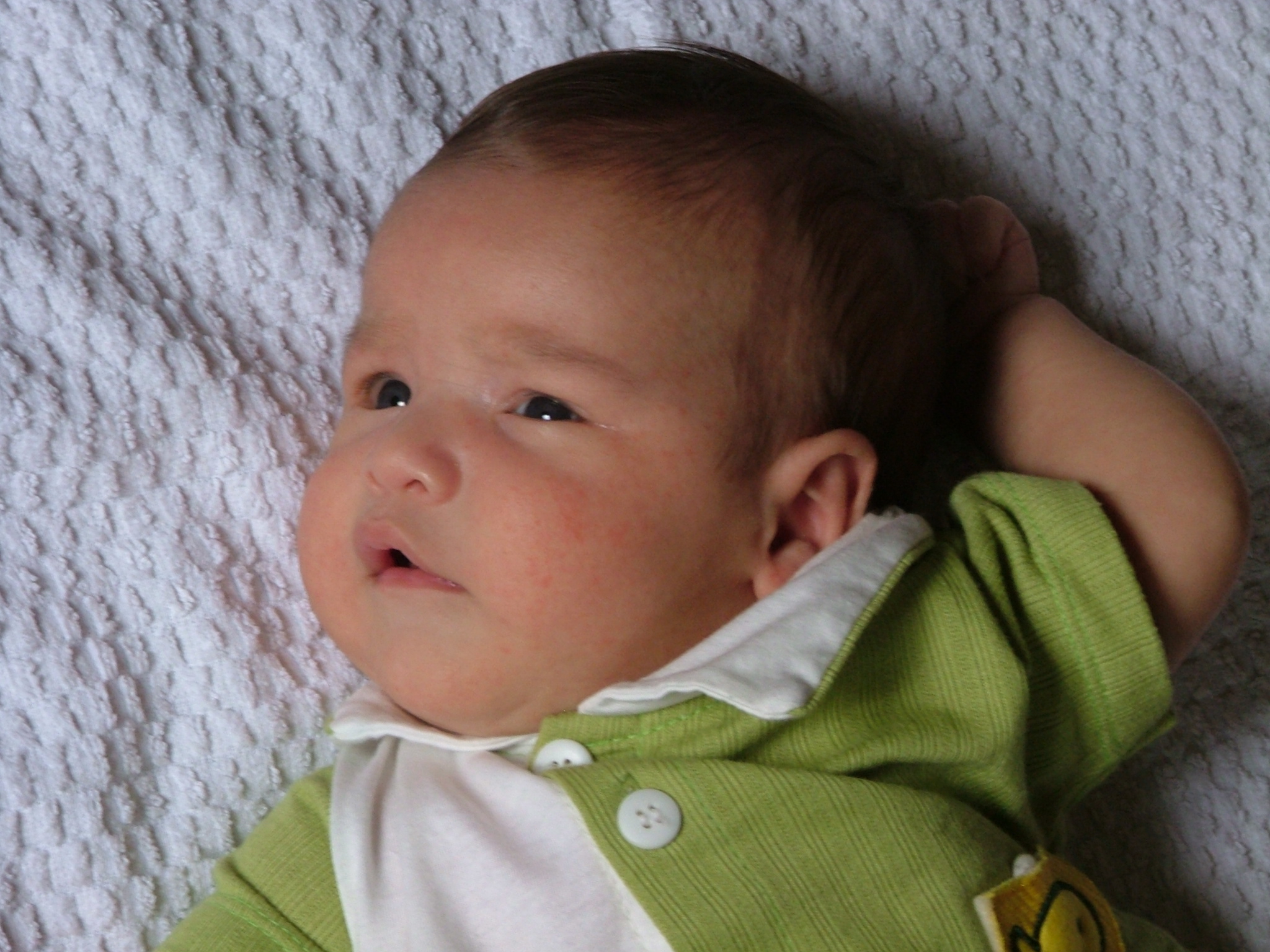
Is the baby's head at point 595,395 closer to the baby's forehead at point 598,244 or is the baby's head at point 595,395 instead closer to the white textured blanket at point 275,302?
the baby's forehead at point 598,244

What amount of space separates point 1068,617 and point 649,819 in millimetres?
407

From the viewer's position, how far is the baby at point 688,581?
111 cm

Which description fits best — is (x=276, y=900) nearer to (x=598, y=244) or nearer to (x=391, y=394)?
(x=391, y=394)

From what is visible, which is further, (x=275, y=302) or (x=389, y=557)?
(x=275, y=302)

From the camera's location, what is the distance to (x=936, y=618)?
1.22 metres

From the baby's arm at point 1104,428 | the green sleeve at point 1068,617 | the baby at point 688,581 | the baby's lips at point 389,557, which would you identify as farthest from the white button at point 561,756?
the baby's arm at point 1104,428

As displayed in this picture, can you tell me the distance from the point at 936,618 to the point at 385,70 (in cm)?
79

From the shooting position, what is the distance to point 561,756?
1149mm

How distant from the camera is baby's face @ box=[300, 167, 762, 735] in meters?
1.13

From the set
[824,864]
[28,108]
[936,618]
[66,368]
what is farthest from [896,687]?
[28,108]

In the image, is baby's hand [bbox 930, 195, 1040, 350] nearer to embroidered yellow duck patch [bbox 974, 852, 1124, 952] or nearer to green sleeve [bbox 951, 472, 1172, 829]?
green sleeve [bbox 951, 472, 1172, 829]

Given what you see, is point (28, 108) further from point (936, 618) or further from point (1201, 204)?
point (1201, 204)

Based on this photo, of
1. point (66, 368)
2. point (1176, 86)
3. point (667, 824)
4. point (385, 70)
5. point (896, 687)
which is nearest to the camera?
point (667, 824)

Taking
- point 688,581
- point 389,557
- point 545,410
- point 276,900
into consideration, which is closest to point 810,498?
point 688,581
